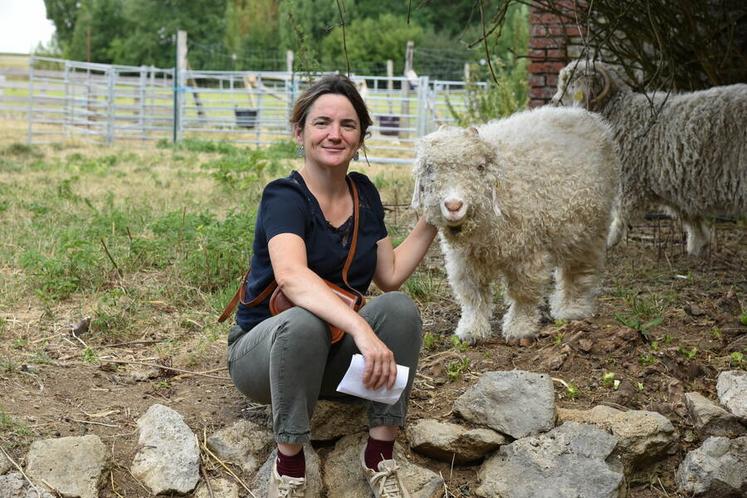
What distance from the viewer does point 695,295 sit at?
5168 mm

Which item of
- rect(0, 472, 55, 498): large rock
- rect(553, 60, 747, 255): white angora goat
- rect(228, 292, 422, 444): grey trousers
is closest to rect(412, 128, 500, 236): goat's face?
rect(228, 292, 422, 444): grey trousers

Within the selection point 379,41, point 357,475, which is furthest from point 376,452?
point 379,41

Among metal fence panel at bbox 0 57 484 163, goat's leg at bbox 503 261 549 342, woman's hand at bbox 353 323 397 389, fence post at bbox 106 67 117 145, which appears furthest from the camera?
fence post at bbox 106 67 117 145

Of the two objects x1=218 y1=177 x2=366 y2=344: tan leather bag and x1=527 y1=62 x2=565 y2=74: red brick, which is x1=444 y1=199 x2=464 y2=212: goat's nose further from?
x1=527 y1=62 x2=565 y2=74: red brick

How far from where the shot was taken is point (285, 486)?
3.02 m

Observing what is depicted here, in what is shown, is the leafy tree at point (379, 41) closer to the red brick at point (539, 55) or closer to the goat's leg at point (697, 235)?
the red brick at point (539, 55)

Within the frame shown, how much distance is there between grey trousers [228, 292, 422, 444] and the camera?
288 cm

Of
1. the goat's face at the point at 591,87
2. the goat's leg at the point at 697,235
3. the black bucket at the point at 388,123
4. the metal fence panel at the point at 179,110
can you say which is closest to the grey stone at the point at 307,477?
the goat's face at the point at 591,87

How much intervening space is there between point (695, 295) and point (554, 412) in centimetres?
205

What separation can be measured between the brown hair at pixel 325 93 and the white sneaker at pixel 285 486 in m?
1.24

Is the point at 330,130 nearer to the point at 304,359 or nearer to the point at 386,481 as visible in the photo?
the point at 304,359

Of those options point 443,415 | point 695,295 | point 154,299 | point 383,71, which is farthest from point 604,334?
point 383,71

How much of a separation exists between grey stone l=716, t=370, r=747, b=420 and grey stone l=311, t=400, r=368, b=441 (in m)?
1.45

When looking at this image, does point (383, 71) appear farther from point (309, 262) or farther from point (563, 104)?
point (309, 262)
